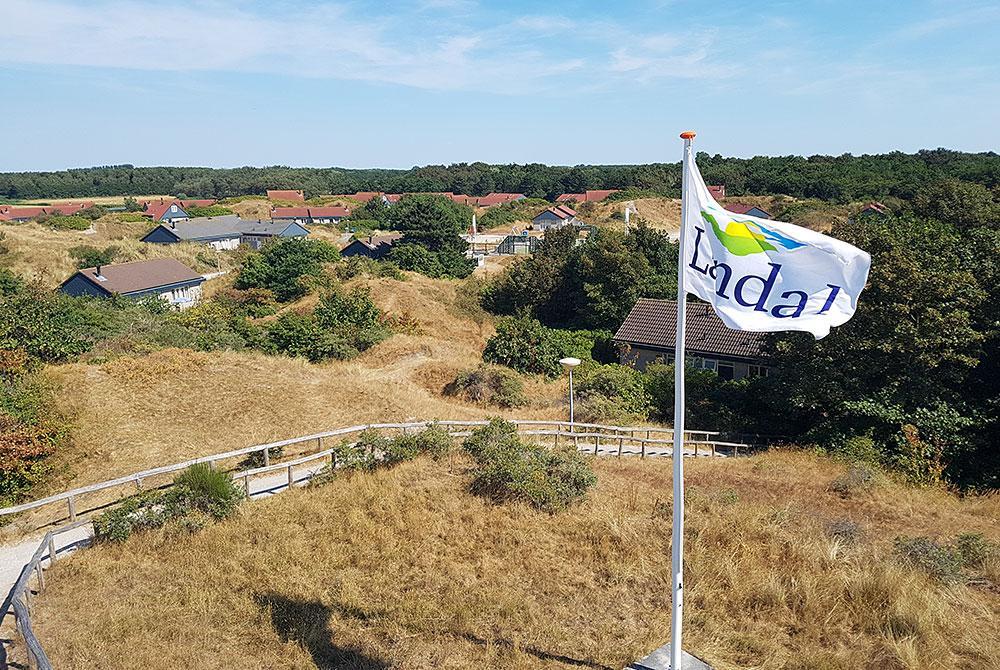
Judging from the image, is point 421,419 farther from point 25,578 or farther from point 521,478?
point 25,578

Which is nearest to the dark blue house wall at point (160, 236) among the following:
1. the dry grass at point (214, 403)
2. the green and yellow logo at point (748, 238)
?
the dry grass at point (214, 403)

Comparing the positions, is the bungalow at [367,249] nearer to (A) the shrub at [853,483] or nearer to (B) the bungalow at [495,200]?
(A) the shrub at [853,483]

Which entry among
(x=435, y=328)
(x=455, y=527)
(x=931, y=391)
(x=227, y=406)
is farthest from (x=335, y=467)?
(x=435, y=328)

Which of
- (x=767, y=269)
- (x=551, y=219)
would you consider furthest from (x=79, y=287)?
(x=551, y=219)

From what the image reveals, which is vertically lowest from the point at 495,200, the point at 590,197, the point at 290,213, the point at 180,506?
the point at 180,506

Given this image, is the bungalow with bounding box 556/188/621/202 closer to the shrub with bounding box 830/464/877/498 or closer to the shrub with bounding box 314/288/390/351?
the shrub with bounding box 314/288/390/351

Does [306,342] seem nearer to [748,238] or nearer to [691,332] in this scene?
[691,332]
